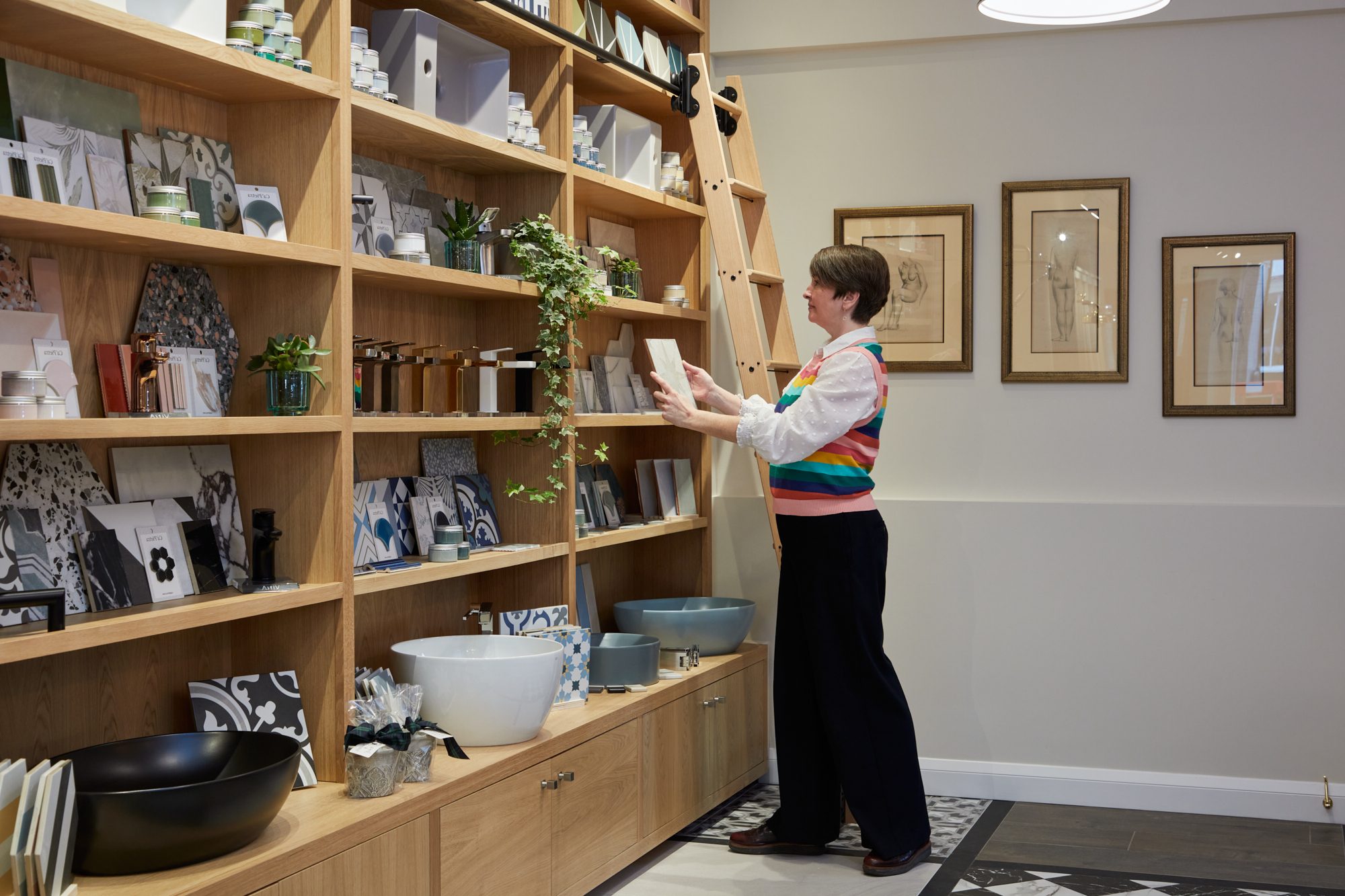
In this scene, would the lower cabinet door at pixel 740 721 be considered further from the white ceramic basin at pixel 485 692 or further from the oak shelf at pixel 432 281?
the oak shelf at pixel 432 281

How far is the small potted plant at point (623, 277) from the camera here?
13.8ft

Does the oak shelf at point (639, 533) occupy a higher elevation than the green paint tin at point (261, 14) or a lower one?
lower

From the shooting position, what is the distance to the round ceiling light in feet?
10.4

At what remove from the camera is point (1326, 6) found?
4.24m

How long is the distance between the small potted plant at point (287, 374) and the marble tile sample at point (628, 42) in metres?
1.86

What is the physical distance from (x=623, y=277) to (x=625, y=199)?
0.26 m

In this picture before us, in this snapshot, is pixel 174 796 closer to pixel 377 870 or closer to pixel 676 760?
pixel 377 870

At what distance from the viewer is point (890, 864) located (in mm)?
3713

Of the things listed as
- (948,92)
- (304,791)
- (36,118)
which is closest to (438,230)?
(36,118)

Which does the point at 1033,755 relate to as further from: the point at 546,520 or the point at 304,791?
the point at 304,791

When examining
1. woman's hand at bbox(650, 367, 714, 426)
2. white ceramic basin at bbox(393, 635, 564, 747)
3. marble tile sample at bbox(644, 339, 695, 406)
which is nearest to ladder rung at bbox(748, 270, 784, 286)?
marble tile sample at bbox(644, 339, 695, 406)

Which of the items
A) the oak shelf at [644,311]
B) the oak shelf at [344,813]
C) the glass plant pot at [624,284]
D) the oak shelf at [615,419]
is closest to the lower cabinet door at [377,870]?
the oak shelf at [344,813]

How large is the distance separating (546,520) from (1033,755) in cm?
207

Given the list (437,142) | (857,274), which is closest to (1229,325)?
(857,274)
